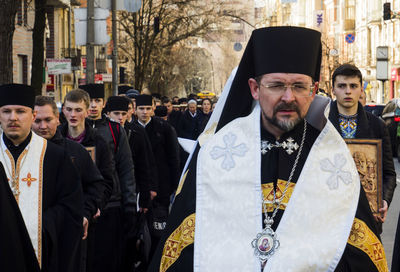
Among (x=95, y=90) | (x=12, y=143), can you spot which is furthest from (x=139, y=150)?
(x=12, y=143)

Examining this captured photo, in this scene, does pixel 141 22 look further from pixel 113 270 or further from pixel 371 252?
pixel 371 252

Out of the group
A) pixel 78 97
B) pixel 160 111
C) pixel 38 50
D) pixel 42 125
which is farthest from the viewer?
pixel 38 50

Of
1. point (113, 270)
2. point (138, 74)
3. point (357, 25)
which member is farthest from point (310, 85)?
point (357, 25)

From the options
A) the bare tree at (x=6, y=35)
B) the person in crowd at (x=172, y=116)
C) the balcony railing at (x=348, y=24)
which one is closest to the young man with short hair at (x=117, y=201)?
the bare tree at (x=6, y=35)

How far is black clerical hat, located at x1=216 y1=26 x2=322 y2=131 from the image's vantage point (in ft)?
15.0

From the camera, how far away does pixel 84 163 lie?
770cm

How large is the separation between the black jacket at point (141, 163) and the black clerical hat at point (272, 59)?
5384mm

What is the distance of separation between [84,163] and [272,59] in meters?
3.43

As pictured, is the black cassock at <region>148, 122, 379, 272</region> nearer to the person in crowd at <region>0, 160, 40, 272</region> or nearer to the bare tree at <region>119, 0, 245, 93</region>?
the person in crowd at <region>0, 160, 40, 272</region>

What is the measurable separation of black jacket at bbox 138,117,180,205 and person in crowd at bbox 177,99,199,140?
888 centimetres

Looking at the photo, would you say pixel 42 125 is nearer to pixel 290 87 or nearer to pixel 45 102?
pixel 45 102

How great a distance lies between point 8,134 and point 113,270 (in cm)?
270

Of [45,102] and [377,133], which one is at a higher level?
[45,102]

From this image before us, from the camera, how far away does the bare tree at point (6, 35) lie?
1563 cm
